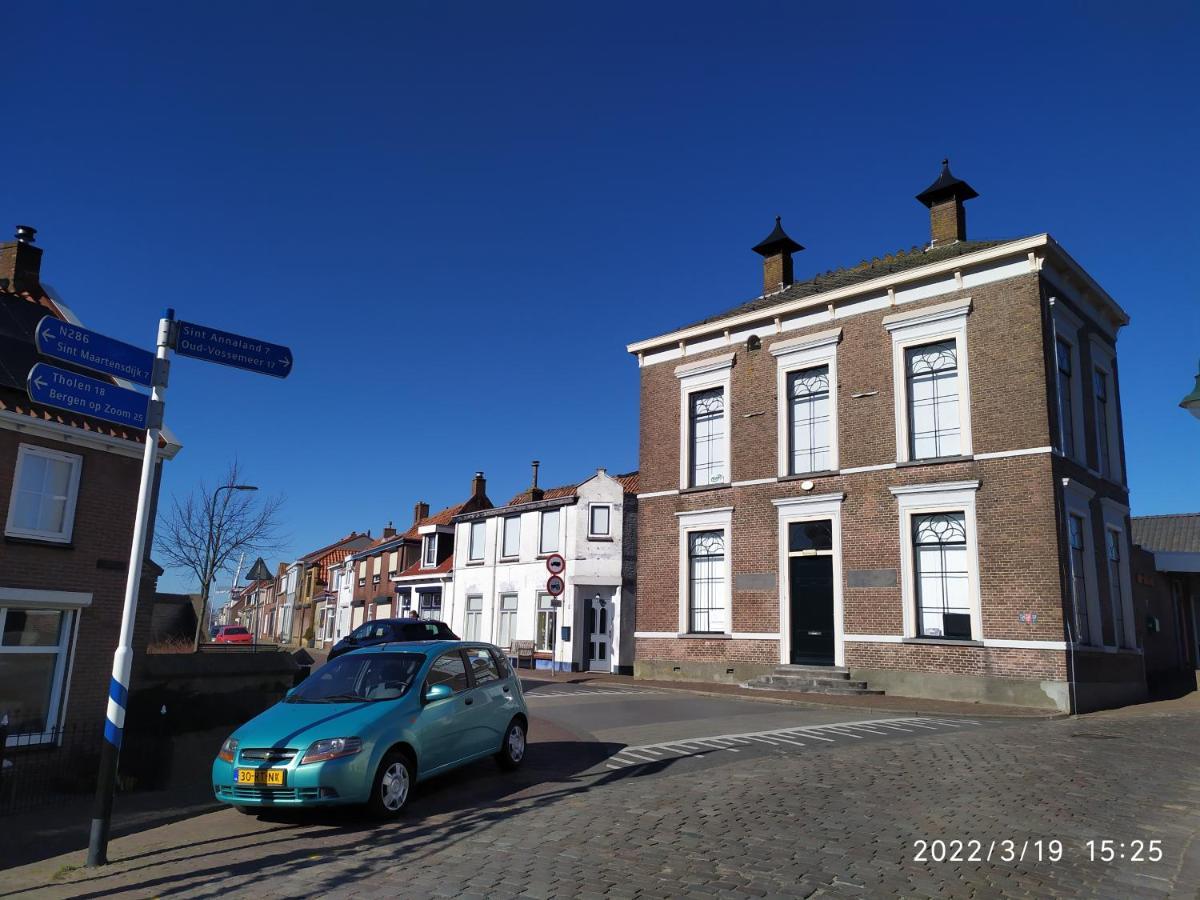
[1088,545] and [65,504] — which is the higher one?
[1088,545]

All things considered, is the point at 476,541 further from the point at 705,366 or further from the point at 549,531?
the point at 705,366

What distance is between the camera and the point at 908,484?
69.2ft

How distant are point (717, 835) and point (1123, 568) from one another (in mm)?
20682

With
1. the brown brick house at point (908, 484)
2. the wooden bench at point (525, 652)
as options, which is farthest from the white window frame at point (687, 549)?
the wooden bench at point (525, 652)

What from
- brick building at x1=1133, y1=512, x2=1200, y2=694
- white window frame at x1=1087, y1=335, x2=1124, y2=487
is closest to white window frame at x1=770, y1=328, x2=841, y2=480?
white window frame at x1=1087, y1=335, x2=1124, y2=487

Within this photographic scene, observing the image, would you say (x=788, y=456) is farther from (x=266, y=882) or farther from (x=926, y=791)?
(x=266, y=882)

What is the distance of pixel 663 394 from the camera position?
88.7ft

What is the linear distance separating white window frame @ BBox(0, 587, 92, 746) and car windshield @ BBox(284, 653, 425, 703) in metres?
6.51

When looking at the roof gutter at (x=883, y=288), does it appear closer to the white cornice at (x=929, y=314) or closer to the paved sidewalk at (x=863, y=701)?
the white cornice at (x=929, y=314)

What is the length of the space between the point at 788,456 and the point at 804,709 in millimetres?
7936

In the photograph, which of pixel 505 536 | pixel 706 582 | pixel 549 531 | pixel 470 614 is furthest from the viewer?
pixel 470 614

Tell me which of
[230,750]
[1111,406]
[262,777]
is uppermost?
[1111,406]

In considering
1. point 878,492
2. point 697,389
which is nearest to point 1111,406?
point 878,492

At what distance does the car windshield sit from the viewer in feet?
29.7
